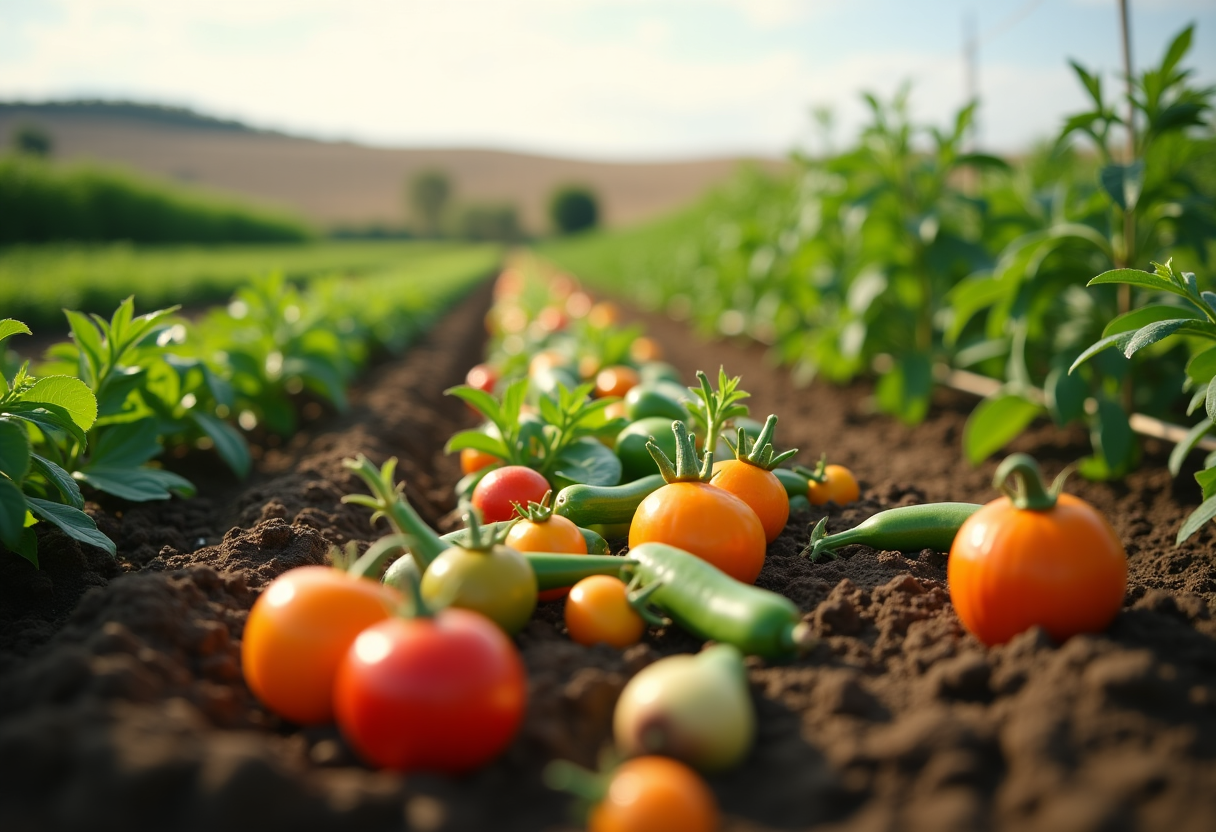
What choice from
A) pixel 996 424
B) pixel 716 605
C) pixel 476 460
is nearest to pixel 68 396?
pixel 476 460

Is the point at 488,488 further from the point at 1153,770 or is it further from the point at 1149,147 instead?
the point at 1149,147

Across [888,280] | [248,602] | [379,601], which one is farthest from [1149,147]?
[248,602]

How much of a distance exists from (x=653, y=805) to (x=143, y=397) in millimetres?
3497

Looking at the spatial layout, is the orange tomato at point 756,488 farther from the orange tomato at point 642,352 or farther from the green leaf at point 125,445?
the orange tomato at point 642,352

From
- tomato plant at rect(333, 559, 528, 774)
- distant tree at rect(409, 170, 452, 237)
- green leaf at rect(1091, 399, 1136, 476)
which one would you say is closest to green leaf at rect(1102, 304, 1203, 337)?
green leaf at rect(1091, 399, 1136, 476)

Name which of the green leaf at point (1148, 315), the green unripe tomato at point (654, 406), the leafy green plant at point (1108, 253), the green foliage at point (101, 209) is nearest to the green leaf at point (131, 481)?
the green unripe tomato at point (654, 406)

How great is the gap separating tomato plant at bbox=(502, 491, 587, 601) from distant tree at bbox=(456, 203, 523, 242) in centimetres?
8235

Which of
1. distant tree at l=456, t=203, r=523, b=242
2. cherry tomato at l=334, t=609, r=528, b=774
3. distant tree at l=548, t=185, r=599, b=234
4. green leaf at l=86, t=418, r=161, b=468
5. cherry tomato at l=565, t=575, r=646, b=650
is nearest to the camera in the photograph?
cherry tomato at l=334, t=609, r=528, b=774

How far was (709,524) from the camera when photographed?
2.38 m

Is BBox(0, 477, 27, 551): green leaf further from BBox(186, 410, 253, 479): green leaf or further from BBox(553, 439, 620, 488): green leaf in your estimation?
BBox(553, 439, 620, 488): green leaf

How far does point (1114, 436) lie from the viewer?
398 cm

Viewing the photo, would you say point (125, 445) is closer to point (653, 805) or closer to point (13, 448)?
point (13, 448)

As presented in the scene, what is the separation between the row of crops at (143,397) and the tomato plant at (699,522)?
6.00 ft

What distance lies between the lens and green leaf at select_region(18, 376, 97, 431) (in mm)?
2686
